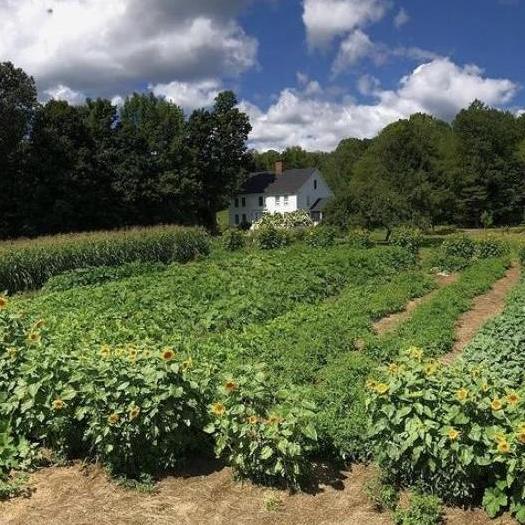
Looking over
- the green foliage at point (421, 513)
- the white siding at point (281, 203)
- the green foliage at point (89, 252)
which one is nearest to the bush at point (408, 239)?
the green foliage at point (89, 252)

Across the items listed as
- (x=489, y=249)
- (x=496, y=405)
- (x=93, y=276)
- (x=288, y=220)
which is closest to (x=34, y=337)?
(x=496, y=405)

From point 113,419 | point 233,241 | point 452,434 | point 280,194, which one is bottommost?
point 113,419

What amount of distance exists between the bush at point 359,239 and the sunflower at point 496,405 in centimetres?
1986

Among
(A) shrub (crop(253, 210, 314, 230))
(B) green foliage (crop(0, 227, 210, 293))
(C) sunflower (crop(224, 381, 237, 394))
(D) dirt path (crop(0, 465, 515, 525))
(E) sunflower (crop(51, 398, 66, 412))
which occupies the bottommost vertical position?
(D) dirt path (crop(0, 465, 515, 525))

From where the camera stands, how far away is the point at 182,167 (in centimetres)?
4566

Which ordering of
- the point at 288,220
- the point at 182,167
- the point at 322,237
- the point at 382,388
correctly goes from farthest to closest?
the point at 182,167, the point at 288,220, the point at 322,237, the point at 382,388

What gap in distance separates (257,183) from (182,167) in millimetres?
21121

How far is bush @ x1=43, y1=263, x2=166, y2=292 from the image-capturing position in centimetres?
1647

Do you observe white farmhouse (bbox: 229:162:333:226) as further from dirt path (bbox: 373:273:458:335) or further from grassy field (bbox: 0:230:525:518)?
grassy field (bbox: 0:230:525:518)

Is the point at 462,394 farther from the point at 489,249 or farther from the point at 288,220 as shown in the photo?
the point at 288,220

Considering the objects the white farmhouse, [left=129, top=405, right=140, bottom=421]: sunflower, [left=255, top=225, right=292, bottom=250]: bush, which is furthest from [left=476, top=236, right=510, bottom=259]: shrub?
the white farmhouse

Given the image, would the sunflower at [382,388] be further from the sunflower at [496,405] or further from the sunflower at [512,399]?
the sunflower at [512,399]

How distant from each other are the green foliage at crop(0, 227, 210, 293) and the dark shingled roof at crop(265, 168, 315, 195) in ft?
120

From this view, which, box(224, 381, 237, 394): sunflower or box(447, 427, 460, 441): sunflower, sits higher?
box(224, 381, 237, 394): sunflower
